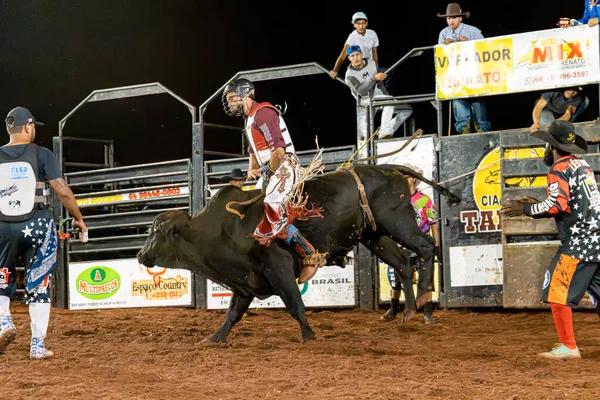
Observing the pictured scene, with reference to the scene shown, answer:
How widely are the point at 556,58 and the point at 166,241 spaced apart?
4.62 metres

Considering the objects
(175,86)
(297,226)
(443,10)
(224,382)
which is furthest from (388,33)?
(224,382)

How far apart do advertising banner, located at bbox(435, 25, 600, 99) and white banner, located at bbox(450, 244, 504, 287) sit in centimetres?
180

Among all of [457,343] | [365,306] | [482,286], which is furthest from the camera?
[365,306]

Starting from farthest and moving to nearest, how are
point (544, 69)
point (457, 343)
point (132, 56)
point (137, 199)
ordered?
point (132, 56)
point (137, 199)
point (544, 69)
point (457, 343)

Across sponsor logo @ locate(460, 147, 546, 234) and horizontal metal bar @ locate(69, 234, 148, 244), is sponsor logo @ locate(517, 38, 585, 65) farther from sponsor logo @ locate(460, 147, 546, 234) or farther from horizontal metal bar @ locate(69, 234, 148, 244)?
horizontal metal bar @ locate(69, 234, 148, 244)

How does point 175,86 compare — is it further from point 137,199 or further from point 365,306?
point 365,306

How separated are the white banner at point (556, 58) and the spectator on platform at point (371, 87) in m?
1.79

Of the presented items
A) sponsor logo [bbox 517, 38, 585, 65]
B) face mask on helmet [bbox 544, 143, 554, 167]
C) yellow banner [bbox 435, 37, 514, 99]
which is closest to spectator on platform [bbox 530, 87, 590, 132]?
sponsor logo [bbox 517, 38, 585, 65]

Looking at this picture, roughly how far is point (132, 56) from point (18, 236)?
9577 millimetres

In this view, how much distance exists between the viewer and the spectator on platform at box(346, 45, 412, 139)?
9.86m

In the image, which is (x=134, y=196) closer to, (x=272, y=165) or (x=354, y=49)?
(x=354, y=49)

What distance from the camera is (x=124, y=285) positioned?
37.2 feet

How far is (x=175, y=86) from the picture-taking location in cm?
1506

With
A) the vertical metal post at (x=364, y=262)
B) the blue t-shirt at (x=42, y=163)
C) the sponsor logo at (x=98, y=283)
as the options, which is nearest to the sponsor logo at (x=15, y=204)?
the blue t-shirt at (x=42, y=163)
